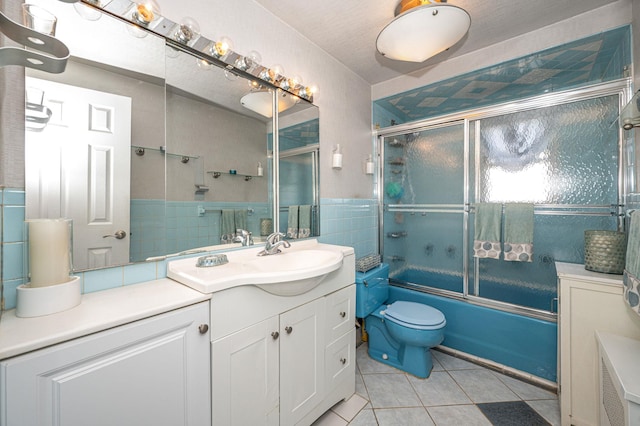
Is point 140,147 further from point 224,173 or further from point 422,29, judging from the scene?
point 422,29

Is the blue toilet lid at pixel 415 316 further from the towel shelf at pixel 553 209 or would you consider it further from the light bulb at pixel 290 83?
the light bulb at pixel 290 83

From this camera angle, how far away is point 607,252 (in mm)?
1396

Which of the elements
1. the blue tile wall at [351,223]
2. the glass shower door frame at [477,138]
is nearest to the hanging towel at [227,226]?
the blue tile wall at [351,223]

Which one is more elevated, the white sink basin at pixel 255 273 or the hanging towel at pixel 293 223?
the hanging towel at pixel 293 223

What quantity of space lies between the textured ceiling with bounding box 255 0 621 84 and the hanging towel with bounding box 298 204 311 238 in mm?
1265

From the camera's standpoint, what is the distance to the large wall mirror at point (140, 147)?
0.90 meters

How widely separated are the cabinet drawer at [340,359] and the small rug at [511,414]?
32.4 inches

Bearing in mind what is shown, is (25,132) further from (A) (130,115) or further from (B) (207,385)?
(B) (207,385)

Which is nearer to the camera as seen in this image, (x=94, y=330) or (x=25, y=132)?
(x=94, y=330)

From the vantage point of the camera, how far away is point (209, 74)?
1.33m

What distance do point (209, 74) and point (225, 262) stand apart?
991 millimetres

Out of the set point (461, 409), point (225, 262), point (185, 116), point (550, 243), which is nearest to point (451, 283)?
point (550, 243)

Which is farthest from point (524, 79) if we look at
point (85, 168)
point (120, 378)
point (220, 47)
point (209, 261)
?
point (120, 378)

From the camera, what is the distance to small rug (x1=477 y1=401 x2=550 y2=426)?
1.41 meters
